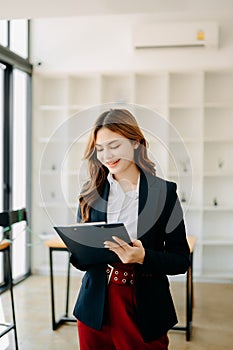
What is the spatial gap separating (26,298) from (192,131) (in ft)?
8.47

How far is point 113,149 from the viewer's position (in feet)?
4.70

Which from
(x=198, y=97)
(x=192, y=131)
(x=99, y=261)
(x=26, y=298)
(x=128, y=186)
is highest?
(x=198, y=97)

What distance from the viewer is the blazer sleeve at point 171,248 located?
1.46 meters

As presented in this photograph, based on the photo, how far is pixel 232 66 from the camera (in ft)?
17.8

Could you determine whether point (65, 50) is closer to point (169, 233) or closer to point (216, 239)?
point (216, 239)

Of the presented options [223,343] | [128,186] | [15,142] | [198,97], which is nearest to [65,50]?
[15,142]

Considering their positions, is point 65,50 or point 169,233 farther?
point 65,50

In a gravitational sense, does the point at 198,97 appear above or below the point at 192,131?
above

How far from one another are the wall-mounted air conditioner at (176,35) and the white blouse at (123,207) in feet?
13.7

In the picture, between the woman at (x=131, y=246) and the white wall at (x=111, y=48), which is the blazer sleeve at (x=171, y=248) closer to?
the woman at (x=131, y=246)

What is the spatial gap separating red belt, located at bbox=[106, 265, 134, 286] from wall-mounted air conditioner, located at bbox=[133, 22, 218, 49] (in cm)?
430

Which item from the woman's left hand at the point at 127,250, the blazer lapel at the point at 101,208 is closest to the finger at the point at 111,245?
the woman's left hand at the point at 127,250

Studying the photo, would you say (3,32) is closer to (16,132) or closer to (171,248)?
(16,132)

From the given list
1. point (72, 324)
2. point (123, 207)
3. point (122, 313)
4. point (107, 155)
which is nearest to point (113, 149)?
point (107, 155)
